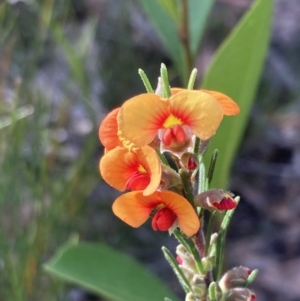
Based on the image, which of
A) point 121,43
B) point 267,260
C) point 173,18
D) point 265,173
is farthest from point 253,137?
point 173,18

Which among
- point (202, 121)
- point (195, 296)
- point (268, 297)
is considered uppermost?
point (202, 121)

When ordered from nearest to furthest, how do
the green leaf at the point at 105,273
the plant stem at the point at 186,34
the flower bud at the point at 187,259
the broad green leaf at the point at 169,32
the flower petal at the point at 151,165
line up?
the flower petal at the point at 151,165 < the flower bud at the point at 187,259 < the green leaf at the point at 105,273 < the plant stem at the point at 186,34 < the broad green leaf at the point at 169,32

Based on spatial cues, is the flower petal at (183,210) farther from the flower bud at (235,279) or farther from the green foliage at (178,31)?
the green foliage at (178,31)

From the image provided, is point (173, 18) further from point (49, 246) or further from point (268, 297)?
point (268, 297)

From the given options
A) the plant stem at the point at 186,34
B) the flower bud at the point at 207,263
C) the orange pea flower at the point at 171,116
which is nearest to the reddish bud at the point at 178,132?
the orange pea flower at the point at 171,116

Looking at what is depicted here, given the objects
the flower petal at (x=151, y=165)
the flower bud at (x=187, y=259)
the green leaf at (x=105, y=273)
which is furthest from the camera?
the green leaf at (x=105, y=273)

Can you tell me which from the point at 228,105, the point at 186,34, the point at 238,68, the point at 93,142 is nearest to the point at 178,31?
the point at 186,34

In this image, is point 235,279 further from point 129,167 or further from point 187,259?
point 129,167
